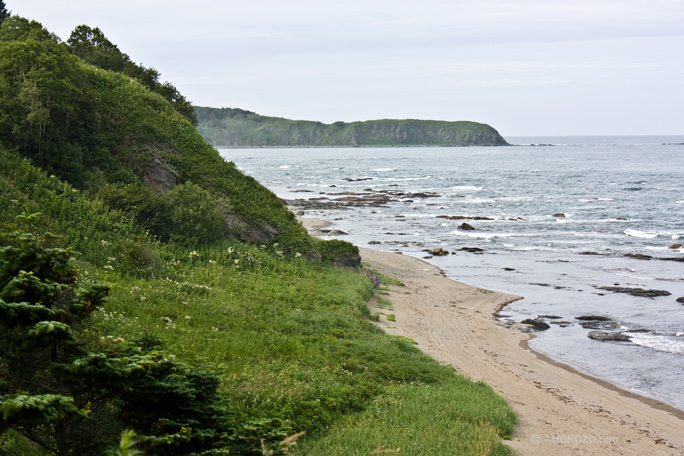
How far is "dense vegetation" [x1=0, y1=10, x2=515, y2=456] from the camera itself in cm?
766

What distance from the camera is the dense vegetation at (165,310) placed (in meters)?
7.66

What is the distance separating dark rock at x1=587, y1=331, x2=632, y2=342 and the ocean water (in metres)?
0.40

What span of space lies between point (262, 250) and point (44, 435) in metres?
19.6

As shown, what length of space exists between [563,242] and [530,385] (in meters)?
35.6

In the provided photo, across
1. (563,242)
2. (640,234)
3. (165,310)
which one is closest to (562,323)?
(165,310)

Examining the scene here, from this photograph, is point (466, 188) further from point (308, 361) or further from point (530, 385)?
point (308, 361)

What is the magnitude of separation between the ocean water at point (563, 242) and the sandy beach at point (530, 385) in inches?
48.4

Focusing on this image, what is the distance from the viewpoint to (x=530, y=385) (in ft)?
59.1

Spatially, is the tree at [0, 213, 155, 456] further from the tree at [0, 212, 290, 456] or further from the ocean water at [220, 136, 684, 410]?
the ocean water at [220, 136, 684, 410]

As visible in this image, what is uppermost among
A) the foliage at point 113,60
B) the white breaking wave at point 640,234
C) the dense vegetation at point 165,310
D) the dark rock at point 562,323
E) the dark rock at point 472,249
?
the foliage at point 113,60

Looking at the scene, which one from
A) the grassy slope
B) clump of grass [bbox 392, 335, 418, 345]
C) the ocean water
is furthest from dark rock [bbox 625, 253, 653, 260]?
clump of grass [bbox 392, 335, 418, 345]

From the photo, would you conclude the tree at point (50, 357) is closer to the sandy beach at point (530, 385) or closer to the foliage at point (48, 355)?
the foliage at point (48, 355)

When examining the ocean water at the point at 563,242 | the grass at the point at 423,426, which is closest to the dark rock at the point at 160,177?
the ocean water at the point at 563,242

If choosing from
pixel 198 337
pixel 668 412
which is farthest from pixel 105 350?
pixel 668 412
